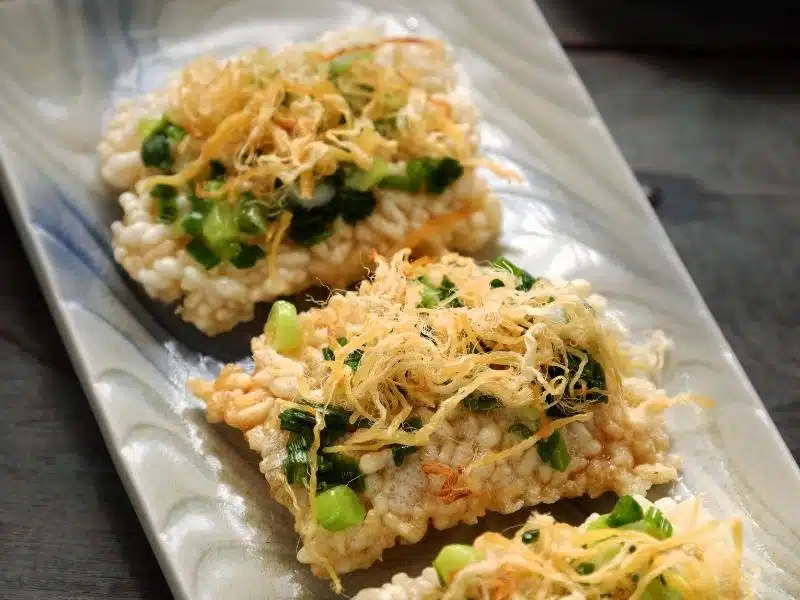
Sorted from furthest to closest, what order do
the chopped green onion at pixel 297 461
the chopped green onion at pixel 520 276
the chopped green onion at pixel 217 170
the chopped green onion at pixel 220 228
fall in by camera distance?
1. the chopped green onion at pixel 217 170
2. the chopped green onion at pixel 220 228
3. the chopped green onion at pixel 520 276
4. the chopped green onion at pixel 297 461

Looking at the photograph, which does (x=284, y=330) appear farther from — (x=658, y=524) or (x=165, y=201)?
(x=658, y=524)

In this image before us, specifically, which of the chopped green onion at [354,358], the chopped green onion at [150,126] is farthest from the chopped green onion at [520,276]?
the chopped green onion at [150,126]

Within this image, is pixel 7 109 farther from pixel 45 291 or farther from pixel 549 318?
pixel 549 318

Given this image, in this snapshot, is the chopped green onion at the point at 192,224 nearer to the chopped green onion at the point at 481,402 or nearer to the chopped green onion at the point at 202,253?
the chopped green onion at the point at 202,253

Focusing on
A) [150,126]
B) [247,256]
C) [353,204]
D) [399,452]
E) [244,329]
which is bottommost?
[244,329]

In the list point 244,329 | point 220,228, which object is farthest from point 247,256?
point 244,329

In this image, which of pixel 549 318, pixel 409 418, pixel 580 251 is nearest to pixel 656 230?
pixel 580 251
